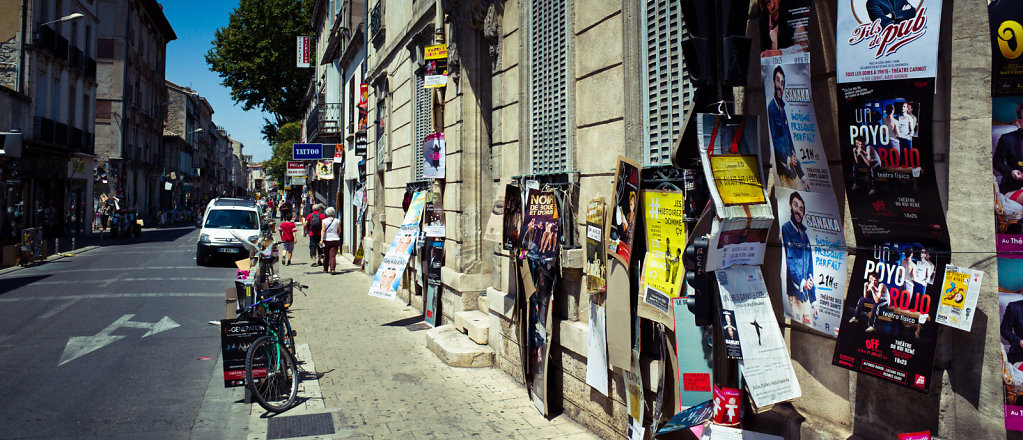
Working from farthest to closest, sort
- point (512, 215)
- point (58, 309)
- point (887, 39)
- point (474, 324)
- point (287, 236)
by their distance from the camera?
point (287, 236)
point (58, 309)
point (474, 324)
point (512, 215)
point (887, 39)

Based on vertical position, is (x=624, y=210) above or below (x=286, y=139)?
below

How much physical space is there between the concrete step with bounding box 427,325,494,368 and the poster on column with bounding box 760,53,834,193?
4.87 metres

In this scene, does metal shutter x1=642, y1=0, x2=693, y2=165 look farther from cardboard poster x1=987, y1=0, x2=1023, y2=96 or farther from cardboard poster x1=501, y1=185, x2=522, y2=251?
cardboard poster x1=501, y1=185, x2=522, y2=251

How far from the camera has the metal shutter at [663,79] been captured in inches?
176

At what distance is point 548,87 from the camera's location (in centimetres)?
636

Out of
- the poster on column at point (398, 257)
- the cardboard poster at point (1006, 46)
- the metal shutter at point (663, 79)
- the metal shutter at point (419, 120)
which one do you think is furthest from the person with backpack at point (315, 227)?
the cardboard poster at point (1006, 46)

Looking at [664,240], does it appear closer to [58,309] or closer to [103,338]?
[103,338]

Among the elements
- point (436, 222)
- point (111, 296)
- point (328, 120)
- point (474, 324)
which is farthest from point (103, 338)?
point (328, 120)

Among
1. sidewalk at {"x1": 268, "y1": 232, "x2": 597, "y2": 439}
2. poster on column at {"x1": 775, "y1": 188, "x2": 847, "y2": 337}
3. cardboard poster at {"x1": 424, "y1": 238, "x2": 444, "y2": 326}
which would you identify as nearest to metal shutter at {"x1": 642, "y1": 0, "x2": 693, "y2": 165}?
poster on column at {"x1": 775, "y1": 188, "x2": 847, "y2": 337}

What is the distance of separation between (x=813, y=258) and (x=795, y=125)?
70cm

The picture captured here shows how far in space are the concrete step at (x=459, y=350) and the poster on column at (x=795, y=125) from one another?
487 cm

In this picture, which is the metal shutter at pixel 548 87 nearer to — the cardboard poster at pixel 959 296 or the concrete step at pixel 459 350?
the concrete step at pixel 459 350

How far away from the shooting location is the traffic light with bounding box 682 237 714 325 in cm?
350

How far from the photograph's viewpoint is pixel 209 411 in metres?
→ 5.94
